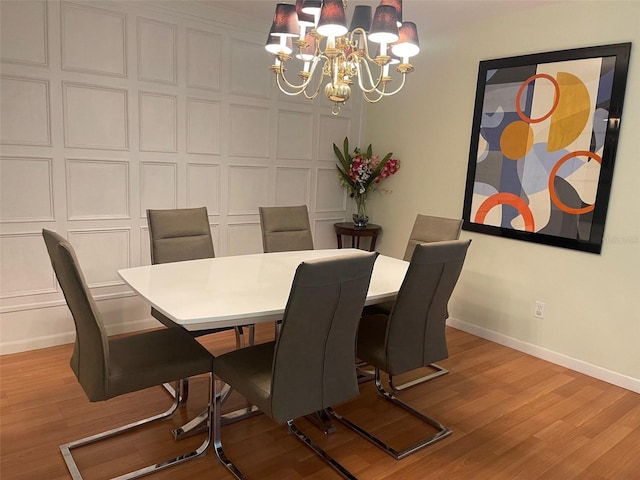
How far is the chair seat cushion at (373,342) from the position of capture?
93.2 inches

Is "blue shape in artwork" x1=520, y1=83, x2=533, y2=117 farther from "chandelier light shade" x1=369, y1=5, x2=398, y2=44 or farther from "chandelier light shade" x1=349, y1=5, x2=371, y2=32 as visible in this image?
"chandelier light shade" x1=369, y1=5, x2=398, y2=44

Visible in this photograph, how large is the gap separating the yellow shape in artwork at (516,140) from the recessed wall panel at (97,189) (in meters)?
2.87

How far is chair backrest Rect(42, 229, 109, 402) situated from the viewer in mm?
1803

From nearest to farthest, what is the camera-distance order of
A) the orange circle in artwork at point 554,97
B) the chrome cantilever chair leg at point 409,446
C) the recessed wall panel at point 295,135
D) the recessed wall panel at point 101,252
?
the chrome cantilever chair leg at point 409,446, the orange circle in artwork at point 554,97, the recessed wall panel at point 101,252, the recessed wall panel at point 295,135

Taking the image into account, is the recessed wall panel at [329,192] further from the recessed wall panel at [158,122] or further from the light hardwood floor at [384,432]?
the light hardwood floor at [384,432]

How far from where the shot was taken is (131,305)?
374 centimetres

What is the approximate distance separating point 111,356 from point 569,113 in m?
3.20

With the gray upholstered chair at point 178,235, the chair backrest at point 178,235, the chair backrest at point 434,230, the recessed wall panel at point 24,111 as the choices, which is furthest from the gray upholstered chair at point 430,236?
the recessed wall panel at point 24,111

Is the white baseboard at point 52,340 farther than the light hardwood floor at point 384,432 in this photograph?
Yes

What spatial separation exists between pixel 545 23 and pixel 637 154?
116 centimetres

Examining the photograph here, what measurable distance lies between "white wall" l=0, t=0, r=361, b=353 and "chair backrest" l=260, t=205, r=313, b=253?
798 millimetres

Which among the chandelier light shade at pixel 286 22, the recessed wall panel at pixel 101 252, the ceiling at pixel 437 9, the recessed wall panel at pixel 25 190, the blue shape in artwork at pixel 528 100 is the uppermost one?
the ceiling at pixel 437 9

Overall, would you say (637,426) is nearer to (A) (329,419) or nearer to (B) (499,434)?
(B) (499,434)

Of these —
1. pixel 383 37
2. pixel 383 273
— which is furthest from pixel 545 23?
pixel 383 273
